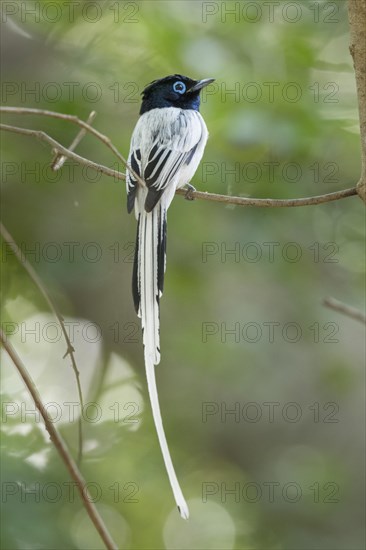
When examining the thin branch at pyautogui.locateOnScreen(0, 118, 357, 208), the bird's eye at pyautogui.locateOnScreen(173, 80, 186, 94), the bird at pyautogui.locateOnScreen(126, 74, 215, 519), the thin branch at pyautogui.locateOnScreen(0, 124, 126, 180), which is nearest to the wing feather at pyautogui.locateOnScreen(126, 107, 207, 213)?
the bird at pyautogui.locateOnScreen(126, 74, 215, 519)

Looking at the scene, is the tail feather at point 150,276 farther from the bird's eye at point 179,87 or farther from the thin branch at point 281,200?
the bird's eye at point 179,87

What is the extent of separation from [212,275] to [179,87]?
1700mm

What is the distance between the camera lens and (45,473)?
4.12 m

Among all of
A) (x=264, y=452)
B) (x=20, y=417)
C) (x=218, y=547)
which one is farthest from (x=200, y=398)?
(x=20, y=417)

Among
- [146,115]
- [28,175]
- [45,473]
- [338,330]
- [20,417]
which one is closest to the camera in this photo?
[146,115]

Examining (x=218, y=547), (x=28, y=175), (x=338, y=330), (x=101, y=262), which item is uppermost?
(x=28, y=175)

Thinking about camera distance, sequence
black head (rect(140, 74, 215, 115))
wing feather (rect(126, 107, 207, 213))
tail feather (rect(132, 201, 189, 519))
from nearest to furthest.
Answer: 1. tail feather (rect(132, 201, 189, 519))
2. wing feather (rect(126, 107, 207, 213))
3. black head (rect(140, 74, 215, 115))

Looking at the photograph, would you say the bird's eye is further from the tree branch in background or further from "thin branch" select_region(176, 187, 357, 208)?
the tree branch in background

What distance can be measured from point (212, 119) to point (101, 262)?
3.65 feet

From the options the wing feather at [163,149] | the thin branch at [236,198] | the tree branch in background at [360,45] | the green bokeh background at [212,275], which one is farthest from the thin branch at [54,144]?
the green bokeh background at [212,275]

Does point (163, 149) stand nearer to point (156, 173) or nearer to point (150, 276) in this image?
point (156, 173)

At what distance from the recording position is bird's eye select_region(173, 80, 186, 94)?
3660mm

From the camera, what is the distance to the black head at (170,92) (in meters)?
3.63

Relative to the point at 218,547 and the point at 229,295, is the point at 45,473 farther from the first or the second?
the point at 229,295
